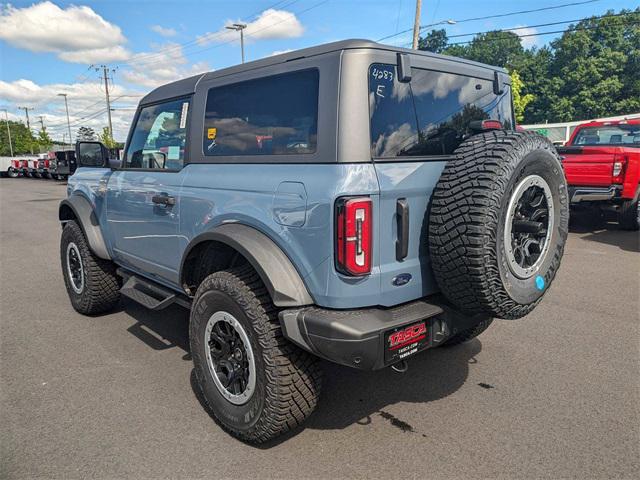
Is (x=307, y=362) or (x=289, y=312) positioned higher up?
(x=289, y=312)

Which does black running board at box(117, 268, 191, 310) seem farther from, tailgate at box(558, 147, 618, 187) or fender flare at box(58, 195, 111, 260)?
tailgate at box(558, 147, 618, 187)

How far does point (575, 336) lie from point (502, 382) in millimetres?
1181

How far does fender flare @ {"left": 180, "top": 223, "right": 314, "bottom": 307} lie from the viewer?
2.31 metres

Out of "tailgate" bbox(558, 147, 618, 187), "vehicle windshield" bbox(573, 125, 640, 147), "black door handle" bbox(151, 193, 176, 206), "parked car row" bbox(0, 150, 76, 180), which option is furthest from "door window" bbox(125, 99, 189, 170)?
"parked car row" bbox(0, 150, 76, 180)

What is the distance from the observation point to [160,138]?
357cm

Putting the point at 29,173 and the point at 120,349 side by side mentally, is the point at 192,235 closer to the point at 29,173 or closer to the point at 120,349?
the point at 120,349

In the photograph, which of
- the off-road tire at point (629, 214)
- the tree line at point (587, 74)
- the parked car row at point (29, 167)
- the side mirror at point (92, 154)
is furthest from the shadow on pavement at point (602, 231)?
the tree line at point (587, 74)

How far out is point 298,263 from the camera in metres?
2.35

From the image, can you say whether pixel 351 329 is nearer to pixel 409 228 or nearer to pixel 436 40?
pixel 409 228

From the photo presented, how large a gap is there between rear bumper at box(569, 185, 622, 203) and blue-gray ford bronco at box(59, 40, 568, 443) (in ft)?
19.3

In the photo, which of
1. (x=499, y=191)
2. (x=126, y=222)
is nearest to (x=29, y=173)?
(x=126, y=222)

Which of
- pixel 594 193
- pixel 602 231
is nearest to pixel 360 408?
pixel 594 193

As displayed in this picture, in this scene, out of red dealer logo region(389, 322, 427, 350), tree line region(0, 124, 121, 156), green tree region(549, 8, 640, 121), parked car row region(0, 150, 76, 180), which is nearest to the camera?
red dealer logo region(389, 322, 427, 350)

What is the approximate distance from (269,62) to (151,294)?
81.3 inches
